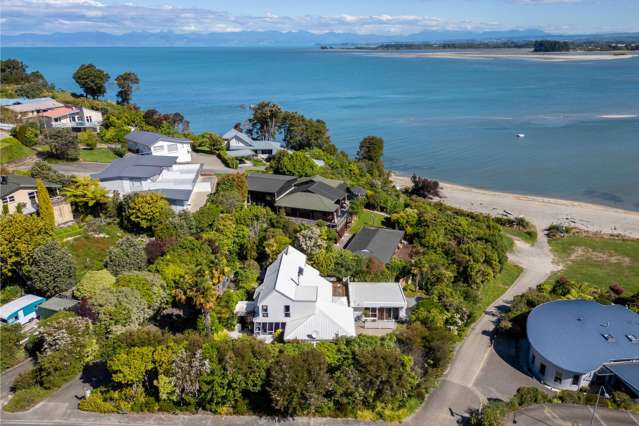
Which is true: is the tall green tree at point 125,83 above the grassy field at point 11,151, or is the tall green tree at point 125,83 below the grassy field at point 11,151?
above

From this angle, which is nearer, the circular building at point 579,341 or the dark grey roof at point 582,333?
the circular building at point 579,341

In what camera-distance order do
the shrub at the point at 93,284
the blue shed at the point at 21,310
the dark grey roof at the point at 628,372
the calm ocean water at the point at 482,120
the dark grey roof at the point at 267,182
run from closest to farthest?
the dark grey roof at the point at 628,372 < the blue shed at the point at 21,310 < the shrub at the point at 93,284 < the dark grey roof at the point at 267,182 < the calm ocean water at the point at 482,120

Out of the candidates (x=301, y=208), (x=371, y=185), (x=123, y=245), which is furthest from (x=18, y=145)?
(x=371, y=185)

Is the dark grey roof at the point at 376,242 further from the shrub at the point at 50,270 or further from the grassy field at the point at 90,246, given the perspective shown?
the shrub at the point at 50,270

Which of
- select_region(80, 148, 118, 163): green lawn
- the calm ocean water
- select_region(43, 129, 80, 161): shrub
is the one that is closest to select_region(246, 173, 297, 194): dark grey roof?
select_region(80, 148, 118, 163): green lawn

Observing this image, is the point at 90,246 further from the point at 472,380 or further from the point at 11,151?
the point at 472,380

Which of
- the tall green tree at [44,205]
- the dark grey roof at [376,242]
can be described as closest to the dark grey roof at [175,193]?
the tall green tree at [44,205]
